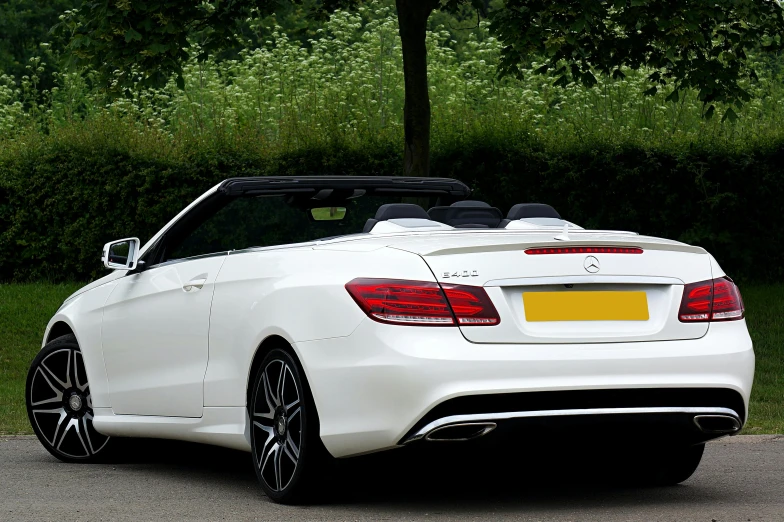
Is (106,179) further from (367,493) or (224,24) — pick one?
(367,493)

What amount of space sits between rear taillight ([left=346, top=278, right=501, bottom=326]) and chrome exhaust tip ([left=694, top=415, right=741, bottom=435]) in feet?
3.33

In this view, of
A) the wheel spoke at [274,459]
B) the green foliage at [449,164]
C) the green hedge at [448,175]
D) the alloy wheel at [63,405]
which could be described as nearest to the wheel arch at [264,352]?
the wheel spoke at [274,459]

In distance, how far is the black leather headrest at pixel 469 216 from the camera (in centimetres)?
680

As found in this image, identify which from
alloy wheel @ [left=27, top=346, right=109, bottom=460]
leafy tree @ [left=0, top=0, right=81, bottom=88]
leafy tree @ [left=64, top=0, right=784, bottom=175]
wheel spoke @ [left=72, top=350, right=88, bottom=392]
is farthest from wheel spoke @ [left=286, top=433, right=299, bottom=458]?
leafy tree @ [left=0, top=0, right=81, bottom=88]

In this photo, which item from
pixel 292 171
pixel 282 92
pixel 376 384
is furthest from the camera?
pixel 282 92

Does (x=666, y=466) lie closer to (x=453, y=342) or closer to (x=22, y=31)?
(x=453, y=342)

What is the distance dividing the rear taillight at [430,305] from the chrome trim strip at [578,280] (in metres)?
0.11

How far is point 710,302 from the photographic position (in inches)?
235

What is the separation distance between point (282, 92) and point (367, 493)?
1667 centimetres

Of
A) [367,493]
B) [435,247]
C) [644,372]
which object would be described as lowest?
[367,493]

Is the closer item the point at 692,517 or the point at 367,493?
the point at 692,517

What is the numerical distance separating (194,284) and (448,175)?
11222mm

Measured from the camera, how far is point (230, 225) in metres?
7.20

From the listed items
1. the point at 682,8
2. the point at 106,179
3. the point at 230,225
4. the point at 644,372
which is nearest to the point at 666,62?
the point at 682,8
